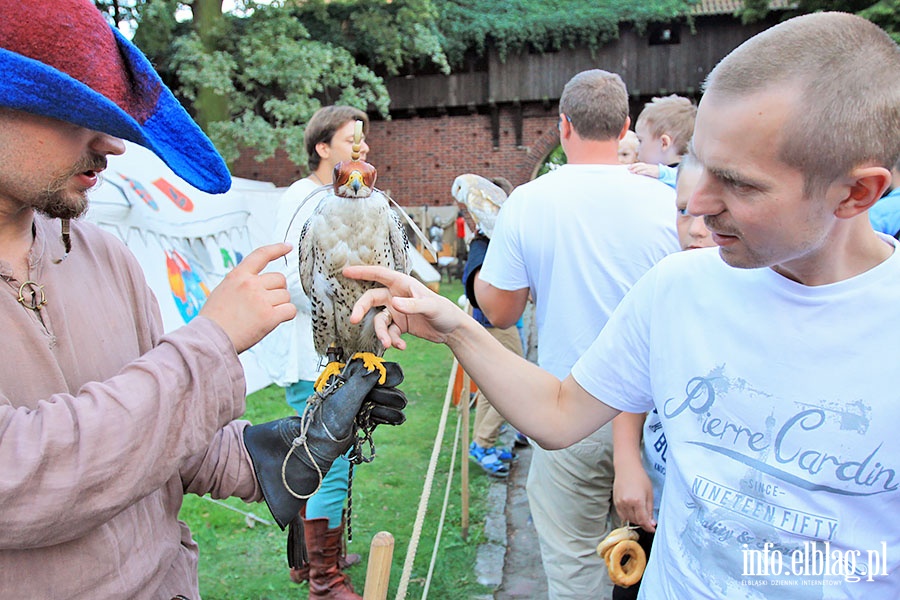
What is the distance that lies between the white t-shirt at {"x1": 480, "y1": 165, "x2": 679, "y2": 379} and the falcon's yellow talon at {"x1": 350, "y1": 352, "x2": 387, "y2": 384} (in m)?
1.12

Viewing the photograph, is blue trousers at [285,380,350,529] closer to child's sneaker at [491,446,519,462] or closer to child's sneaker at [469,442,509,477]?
child's sneaker at [469,442,509,477]

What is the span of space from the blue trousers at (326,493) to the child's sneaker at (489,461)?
2235 mm

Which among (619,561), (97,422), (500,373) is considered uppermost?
(97,422)

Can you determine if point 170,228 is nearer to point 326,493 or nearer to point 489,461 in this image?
point 489,461

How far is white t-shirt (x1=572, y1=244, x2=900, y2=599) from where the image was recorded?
1216 mm

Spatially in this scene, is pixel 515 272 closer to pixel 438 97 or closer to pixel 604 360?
pixel 604 360

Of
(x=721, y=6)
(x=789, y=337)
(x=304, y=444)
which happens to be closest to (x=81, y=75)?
(x=304, y=444)

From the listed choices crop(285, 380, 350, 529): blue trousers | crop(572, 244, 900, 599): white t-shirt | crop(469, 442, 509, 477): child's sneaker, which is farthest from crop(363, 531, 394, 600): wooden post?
crop(469, 442, 509, 477): child's sneaker

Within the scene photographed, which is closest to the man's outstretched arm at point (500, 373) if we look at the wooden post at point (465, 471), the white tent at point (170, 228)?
the wooden post at point (465, 471)

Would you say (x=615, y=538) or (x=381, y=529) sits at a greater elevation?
(x=615, y=538)

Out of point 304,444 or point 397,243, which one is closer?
point 304,444

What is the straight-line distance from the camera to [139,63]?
1285 mm

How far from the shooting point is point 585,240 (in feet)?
9.16

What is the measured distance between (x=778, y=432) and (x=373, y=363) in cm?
112
